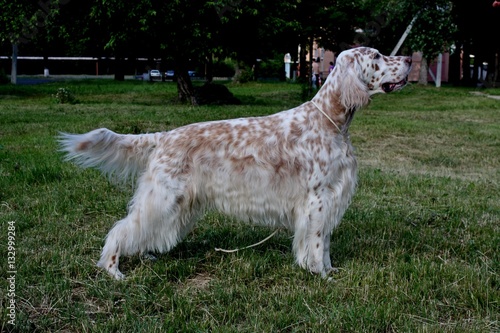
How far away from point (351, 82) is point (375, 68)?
0.27 metres

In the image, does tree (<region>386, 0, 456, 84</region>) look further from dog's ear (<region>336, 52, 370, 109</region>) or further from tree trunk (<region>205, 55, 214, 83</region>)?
dog's ear (<region>336, 52, 370, 109</region>)

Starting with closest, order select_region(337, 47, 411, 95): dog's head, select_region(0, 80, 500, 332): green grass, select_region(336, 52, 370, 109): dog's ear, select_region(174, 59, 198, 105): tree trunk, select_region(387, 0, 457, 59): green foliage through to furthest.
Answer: select_region(0, 80, 500, 332): green grass, select_region(336, 52, 370, 109): dog's ear, select_region(337, 47, 411, 95): dog's head, select_region(174, 59, 198, 105): tree trunk, select_region(387, 0, 457, 59): green foliage

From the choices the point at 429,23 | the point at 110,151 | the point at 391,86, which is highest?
the point at 429,23

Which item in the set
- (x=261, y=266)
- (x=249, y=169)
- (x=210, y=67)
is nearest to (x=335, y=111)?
(x=249, y=169)

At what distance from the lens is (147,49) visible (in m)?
18.4

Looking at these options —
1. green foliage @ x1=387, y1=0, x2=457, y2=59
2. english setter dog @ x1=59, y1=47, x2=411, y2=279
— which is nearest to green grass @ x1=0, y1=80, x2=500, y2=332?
english setter dog @ x1=59, y1=47, x2=411, y2=279

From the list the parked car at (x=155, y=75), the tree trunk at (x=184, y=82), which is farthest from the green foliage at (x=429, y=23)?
the parked car at (x=155, y=75)

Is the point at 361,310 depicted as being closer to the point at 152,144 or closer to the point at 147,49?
the point at 152,144

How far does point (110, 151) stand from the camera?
4.80 metres

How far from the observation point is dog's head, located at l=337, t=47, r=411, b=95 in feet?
16.3

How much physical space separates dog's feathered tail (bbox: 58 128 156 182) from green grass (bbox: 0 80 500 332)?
68cm

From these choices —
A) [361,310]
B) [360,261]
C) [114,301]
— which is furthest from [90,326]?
[360,261]

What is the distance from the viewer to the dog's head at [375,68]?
496cm

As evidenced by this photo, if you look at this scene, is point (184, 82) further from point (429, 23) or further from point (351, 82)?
point (351, 82)
